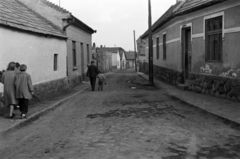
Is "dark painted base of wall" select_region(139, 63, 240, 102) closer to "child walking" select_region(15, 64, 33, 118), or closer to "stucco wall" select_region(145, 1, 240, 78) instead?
"stucco wall" select_region(145, 1, 240, 78)

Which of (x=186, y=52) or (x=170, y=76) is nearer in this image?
(x=186, y=52)

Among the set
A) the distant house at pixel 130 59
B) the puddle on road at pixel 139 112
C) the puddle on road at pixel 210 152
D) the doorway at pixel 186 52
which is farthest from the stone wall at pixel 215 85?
the distant house at pixel 130 59

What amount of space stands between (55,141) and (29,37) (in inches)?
249

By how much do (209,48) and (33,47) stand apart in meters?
7.13

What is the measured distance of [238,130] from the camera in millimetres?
6348

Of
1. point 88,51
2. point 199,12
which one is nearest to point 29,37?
point 199,12

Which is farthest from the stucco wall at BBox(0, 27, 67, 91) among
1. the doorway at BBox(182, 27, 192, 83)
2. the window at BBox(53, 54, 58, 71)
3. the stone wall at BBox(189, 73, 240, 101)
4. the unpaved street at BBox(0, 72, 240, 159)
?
the stone wall at BBox(189, 73, 240, 101)

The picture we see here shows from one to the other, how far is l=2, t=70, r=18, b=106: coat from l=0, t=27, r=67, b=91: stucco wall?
46.8 inches

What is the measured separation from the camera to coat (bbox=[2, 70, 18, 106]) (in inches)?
293

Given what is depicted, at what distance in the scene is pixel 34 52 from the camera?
450 inches

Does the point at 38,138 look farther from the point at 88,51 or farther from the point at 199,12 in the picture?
the point at 88,51

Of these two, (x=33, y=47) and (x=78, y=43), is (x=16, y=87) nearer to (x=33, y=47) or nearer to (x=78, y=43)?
(x=33, y=47)

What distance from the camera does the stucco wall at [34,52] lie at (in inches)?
351

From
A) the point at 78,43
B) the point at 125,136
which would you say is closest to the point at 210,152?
the point at 125,136
